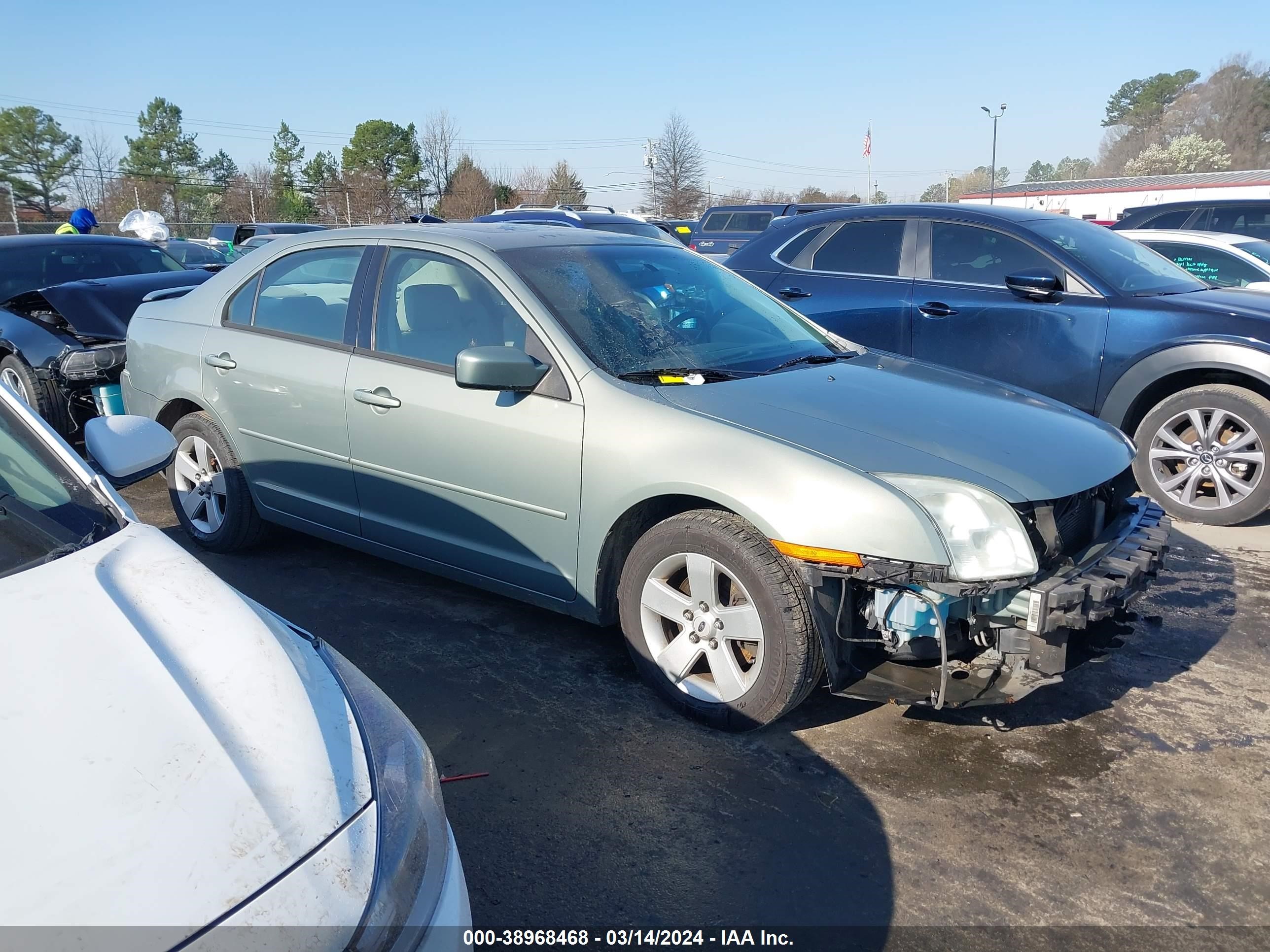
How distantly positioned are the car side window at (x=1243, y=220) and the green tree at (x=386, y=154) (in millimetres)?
43141

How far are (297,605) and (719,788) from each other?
2353mm

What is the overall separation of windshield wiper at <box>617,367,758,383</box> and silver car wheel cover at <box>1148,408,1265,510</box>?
3331 millimetres

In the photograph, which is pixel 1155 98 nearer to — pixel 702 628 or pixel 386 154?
pixel 386 154

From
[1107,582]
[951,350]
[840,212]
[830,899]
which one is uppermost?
[840,212]

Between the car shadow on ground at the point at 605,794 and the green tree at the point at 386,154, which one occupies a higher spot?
the green tree at the point at 386,154

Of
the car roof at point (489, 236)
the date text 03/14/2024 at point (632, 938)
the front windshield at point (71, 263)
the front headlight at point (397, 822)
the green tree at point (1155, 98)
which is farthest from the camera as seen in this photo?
the green tree at point (1155, 98)

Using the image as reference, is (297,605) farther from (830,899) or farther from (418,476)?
(830,899)

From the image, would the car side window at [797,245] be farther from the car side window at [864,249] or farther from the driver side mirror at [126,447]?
the driver side mirror at [126,447]

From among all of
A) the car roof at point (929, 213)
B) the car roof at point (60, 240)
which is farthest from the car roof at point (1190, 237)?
the car roof at point (60, 240)

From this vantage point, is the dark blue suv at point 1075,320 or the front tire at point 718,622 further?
the dark blue suv at point 1075,320

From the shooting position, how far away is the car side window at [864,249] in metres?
6.68

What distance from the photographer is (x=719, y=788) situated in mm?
3045

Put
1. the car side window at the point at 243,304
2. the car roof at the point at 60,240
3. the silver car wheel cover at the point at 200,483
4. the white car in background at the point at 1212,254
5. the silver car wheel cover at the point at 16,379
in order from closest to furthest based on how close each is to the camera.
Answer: the car side window at the point at 243,304, the silver car wheel cover at the point at 200,483, the silver car wheel cover at the point at 16,379, the car roof at the point at 60,240, the white car in background at the point at 1212,254

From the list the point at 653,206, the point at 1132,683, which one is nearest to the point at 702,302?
the point at 1132,683
